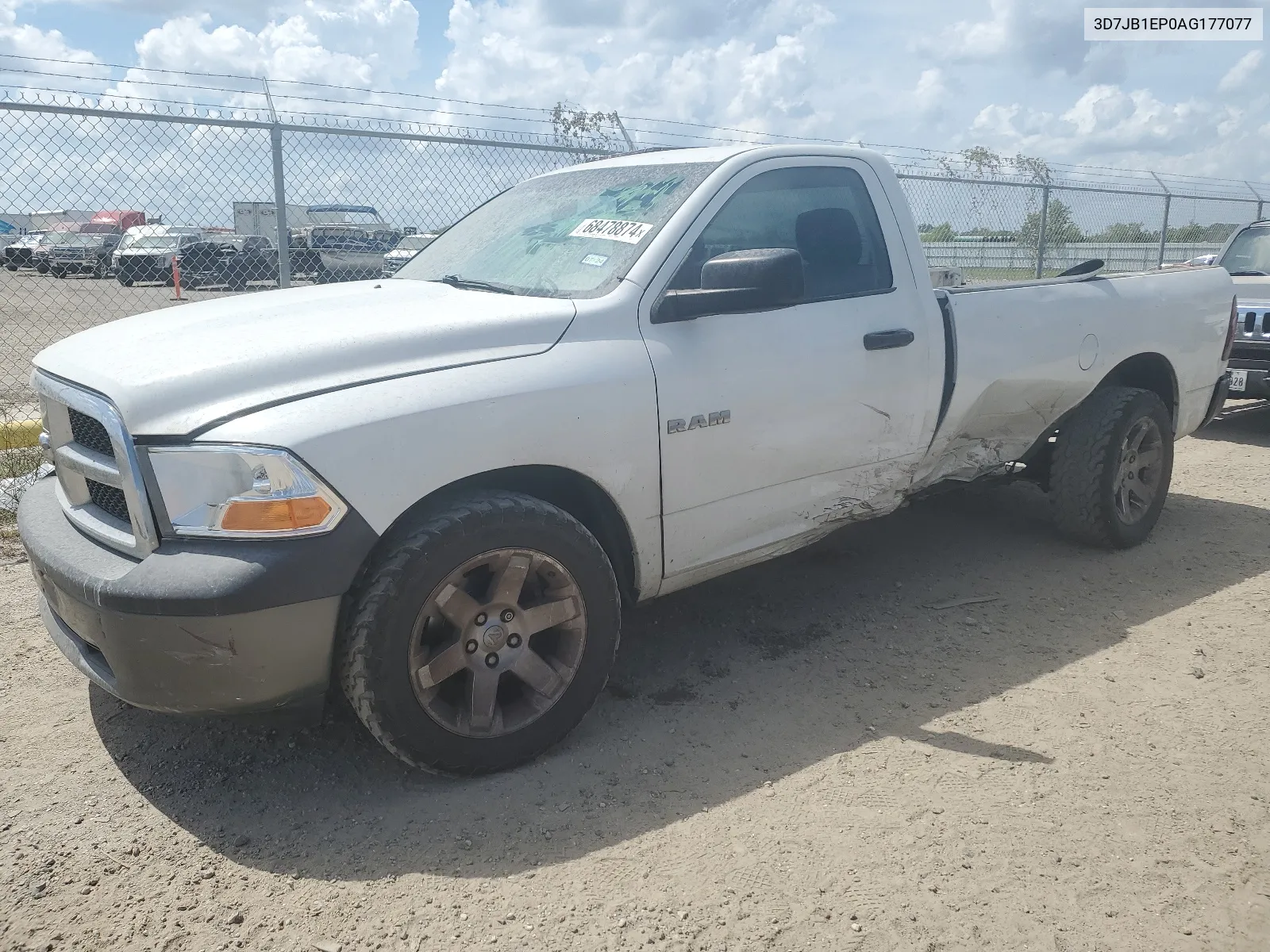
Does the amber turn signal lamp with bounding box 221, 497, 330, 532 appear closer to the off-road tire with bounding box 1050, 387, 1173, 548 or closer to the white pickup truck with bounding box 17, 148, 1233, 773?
the white pickup truck with bounding box 17, 148, 1233, 773

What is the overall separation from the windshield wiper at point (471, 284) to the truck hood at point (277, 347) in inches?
2.7

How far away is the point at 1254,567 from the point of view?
4.90 metres

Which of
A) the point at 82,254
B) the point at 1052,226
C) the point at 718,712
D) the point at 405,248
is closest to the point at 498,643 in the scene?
the point at 718,712

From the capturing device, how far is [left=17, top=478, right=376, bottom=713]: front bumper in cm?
244

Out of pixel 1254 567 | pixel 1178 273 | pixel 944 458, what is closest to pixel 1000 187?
pixel 1178 273

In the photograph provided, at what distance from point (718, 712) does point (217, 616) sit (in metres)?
1.72

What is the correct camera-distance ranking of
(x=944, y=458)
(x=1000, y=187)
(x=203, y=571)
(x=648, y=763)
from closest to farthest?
(x=203, y=571) < (x=648, y=763) < (x=944, y=458) < (x=1000, y=187)

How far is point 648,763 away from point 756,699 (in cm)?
60

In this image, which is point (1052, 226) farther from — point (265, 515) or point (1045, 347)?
point (265, 515)

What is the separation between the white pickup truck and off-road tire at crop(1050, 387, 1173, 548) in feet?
1.99

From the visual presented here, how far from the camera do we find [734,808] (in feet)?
9.33

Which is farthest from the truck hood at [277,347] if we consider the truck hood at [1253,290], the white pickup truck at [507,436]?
the truck hood at [1253,290]

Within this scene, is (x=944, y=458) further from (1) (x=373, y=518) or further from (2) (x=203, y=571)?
(2) (x=203, y=571)

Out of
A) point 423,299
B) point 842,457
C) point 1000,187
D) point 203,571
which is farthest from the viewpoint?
point 1000,187
